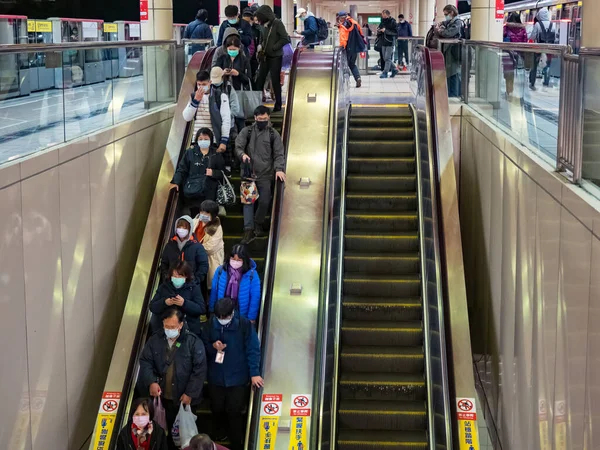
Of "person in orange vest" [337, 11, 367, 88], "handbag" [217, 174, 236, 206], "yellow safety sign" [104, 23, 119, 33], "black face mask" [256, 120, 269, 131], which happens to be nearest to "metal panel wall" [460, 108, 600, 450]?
"black face mask" [256, 120, 269, 131]

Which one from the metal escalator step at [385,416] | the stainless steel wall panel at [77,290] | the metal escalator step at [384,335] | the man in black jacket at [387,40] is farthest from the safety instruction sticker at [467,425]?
the man in black jacket at [387,40]

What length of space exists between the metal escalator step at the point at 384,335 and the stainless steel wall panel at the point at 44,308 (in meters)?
3.54

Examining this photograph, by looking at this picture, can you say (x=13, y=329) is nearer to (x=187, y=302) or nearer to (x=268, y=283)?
(x=187, y=302)

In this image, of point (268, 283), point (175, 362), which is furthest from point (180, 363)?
point (268, 283)

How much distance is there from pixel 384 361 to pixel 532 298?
296 cm

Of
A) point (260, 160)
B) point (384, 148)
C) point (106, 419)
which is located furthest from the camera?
point (384, 148)

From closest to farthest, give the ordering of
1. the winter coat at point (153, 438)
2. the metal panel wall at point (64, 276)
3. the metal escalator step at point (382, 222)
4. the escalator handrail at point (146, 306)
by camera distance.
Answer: the metal panel wall at point (64, 276) < the winter coat at point (153, 438) < the escalator handrail at point (146, 306) < the metal escalator step at point (382, 222)

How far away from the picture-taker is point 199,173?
33.6 feet

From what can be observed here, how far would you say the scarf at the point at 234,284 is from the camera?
28.5ft

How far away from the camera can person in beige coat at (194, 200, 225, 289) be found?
9227 mm

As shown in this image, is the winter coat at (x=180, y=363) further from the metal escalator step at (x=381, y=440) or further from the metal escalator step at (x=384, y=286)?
the metal escalator step at (x=384, y=286)

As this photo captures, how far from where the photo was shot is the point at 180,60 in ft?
43.7

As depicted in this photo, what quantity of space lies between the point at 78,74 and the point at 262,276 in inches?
118

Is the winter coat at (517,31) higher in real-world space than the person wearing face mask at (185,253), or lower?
higher
